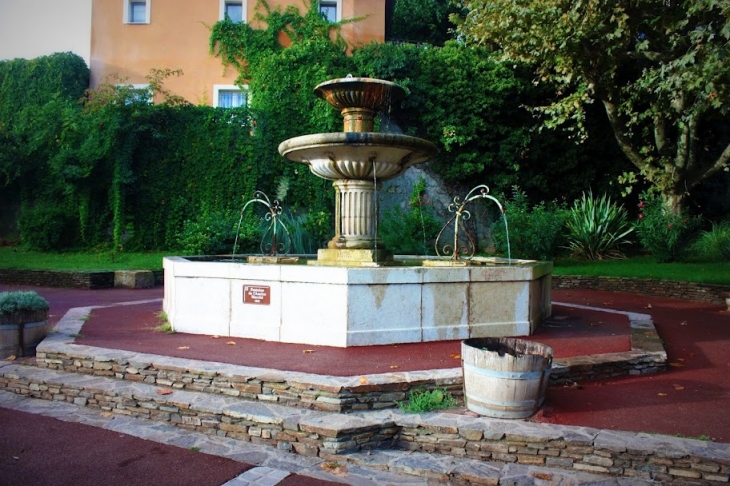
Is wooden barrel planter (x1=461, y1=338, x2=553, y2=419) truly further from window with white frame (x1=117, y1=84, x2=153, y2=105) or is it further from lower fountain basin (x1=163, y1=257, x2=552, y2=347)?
window with white frame (x1=117, y1=84, x2=153, y2=105)

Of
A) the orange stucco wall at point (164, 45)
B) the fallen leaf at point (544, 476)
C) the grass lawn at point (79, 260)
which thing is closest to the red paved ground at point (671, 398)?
the fallen leaf at point (544, 476)

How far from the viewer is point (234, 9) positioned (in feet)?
63.9

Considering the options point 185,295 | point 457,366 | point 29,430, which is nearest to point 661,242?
point 457,366

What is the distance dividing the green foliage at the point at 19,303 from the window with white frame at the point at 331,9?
1496cm

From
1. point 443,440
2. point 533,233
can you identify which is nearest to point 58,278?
point 533,233

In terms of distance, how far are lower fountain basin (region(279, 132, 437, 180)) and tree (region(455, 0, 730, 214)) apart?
423 cm

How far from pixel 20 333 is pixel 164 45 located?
15.5 meters

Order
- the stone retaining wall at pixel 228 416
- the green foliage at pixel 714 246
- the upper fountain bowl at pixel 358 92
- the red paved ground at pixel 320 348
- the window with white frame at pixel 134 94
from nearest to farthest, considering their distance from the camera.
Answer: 1. the stone retaining wall at pixel 228 416
2. the red paved ground at pixel 320 348
3. the upper fountain bowl at pixel 358 92
4. the green foliage at pixel 714 246
5. the window with white frame at pixel 134 94

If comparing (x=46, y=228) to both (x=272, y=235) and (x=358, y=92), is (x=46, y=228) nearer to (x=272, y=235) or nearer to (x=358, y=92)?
(x=272, y=235)

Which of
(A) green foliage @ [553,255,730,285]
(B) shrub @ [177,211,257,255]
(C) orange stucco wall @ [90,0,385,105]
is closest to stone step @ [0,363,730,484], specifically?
(B) shrub @ [177,211,257,255]

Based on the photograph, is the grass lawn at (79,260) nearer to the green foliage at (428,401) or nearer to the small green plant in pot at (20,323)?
the small green plant in pot at (20,323)

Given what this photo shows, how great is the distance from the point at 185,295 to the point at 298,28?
13222 millimetres

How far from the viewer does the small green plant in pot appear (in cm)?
635

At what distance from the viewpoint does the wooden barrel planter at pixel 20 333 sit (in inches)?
250
